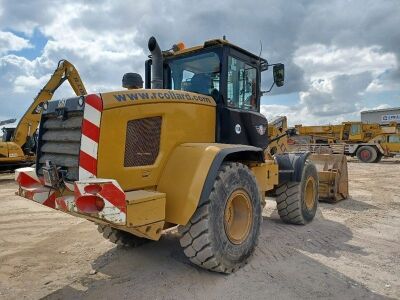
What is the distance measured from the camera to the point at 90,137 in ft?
10.9

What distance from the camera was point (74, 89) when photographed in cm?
1414

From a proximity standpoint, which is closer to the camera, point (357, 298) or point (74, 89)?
point (357, 298)

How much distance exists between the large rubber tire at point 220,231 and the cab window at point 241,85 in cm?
116

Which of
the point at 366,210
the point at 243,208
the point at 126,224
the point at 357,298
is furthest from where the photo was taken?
the point at 366,210

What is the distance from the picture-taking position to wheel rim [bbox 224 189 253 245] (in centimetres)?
418

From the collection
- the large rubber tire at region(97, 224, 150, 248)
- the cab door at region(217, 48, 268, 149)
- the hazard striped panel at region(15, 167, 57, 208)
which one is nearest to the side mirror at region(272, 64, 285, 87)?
the cab door at region(217, 48, 268, 149)

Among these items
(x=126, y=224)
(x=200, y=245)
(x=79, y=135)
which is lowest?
(x=200, y=245)

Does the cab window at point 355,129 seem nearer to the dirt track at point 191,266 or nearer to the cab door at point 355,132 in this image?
the cab door at point 355,132

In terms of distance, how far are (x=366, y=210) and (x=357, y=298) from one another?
4.67m

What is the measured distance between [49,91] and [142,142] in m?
11.9

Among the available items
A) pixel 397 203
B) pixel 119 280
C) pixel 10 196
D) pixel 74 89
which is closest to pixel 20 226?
pixel 119 280

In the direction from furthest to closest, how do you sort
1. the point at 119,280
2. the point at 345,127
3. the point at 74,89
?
1. the point at 345,127
2. the point at 74,89
3. the point at 119,280

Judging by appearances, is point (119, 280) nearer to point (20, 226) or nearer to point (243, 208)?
point (243, 208)

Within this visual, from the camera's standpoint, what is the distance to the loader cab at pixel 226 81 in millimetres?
4723
